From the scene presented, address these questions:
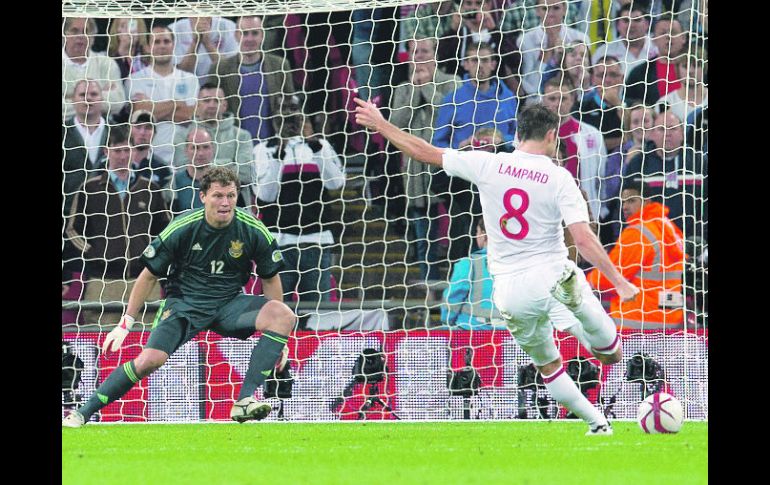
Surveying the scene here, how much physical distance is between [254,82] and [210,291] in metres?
3.68

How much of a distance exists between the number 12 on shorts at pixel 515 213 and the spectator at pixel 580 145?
12.5 ft

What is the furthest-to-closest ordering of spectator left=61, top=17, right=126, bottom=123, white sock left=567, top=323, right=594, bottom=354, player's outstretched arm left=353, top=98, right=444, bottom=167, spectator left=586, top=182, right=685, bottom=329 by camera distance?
1. spectator left=61, top=17, right=126, bottom=123
2. spectator left=586, top=182, right=685, bottom=329
3. white sock left=567, top=323, right=594, bottom=354
4. player's outstretched arm left=353, top=98, right=444, bottom=167

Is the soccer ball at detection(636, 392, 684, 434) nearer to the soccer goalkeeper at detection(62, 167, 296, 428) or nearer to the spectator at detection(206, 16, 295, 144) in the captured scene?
the soccer goalkeeper at detection(62, 167, 296, 428)

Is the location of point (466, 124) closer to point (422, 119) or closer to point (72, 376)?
point (422, 119)

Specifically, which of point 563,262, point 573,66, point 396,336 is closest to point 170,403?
point 396,336

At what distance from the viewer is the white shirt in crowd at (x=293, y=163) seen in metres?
12.4

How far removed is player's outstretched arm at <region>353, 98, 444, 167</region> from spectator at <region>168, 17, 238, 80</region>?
206 inches

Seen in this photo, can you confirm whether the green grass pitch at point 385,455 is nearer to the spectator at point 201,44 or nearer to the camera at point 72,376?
the camera at point 72,376

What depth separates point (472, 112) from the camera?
12352 millimetres

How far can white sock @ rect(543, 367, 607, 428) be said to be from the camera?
331 inches

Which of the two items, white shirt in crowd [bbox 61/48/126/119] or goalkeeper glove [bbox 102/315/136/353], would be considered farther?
white shirt in crowd [bbox 61/48/126/119]

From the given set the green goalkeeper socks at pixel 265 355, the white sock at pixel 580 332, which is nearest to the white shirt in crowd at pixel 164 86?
the green goalkeeper socks at pixel 265 355

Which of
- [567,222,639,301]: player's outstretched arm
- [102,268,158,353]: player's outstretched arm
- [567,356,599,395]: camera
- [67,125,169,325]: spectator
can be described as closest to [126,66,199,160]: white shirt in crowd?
[67,125,169,325]: spectator

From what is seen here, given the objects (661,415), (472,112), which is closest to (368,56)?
(472,112)
